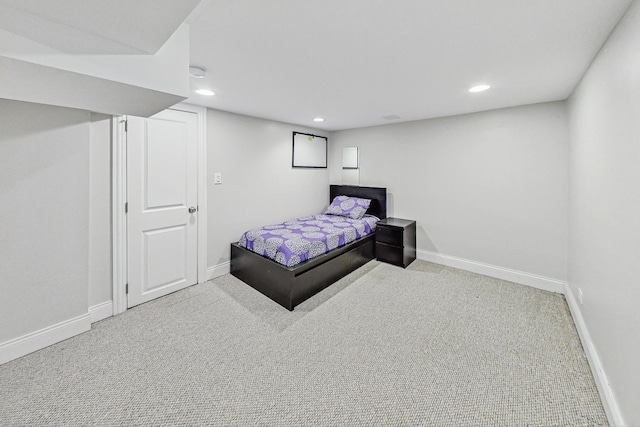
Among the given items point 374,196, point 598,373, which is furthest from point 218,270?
point 598,373

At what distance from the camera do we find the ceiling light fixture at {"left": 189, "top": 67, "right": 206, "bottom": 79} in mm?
2053

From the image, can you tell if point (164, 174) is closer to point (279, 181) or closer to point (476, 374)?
point (279, 181)

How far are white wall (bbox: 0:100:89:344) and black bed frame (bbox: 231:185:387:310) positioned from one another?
57.8 inches

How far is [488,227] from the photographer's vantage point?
342cm

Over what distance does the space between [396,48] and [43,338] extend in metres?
3.33

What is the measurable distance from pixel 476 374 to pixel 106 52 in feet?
8.56

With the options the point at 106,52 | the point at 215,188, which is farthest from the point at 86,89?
the point at 215,188

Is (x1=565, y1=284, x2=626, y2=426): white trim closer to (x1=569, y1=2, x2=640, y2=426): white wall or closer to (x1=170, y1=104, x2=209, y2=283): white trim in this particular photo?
(x1=569, y1=2, x2=640, y2=426): white wall

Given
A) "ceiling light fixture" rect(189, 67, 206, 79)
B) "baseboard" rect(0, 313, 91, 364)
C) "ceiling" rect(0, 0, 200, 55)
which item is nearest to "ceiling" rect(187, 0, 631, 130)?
"ceiling light fixture" rect(189, 67, 206, 79)

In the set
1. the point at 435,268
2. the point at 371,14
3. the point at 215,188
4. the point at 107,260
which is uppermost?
the point at 371,14

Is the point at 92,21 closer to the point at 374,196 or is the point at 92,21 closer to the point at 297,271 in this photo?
the point at 297,271

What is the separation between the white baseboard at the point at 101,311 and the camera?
235 cm

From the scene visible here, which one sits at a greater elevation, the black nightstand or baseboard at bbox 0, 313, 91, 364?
the black nightstand

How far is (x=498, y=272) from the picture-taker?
3.36m
